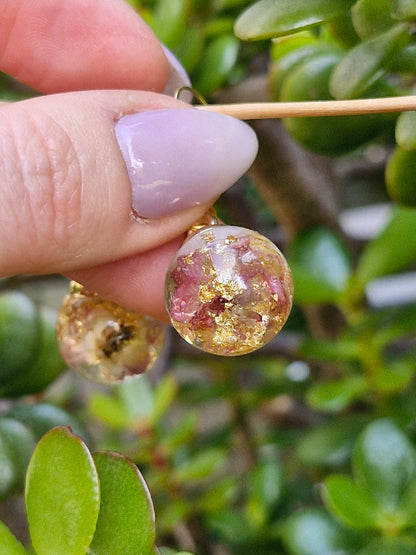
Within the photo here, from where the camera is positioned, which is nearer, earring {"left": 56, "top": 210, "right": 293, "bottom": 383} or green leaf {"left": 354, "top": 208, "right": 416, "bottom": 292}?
earring {"left": 56, "top": 210, "right": 293, "bottom": 383}

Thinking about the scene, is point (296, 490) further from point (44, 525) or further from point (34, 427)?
point (44, 525)

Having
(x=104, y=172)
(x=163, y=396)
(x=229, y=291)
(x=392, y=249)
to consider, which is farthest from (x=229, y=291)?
(x=163, y=396)

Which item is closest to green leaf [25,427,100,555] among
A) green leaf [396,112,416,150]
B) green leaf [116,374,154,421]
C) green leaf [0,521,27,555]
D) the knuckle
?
green leaf [0,521,27,555]

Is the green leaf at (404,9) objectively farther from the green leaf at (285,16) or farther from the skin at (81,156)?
the skin at (81,156)

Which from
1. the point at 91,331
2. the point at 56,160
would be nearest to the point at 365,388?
the point at 91,331

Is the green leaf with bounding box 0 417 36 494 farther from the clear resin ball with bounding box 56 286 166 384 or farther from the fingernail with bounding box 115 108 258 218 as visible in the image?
the fingernail with bounding box 115 108 258 218

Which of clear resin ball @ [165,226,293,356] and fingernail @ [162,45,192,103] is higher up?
fingernail @ [162,45,192,103]

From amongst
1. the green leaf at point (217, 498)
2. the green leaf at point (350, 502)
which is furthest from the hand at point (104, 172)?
the green leaf at point (217, 498)

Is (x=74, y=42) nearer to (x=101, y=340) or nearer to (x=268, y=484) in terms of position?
(x=101, y=340)
